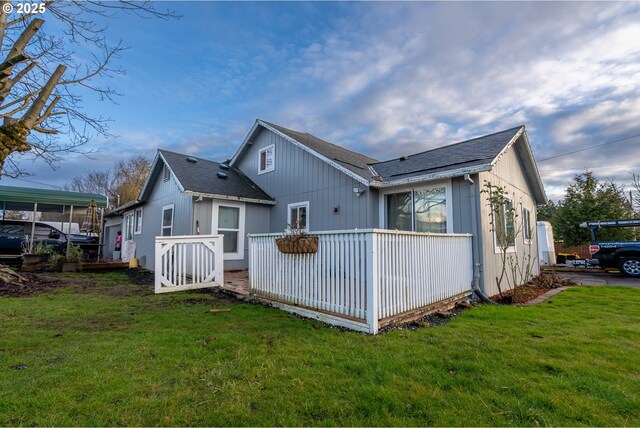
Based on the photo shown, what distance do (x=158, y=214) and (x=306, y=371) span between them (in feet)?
37.5

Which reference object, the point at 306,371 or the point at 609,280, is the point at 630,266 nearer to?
the point at 609,280

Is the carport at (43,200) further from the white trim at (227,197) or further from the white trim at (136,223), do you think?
the white trim at (227,197)

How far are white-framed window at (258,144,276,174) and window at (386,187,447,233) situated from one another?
5.10 meters

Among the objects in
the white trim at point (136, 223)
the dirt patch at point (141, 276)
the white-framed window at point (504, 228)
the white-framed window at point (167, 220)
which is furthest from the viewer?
the white trim at point (136, 223)

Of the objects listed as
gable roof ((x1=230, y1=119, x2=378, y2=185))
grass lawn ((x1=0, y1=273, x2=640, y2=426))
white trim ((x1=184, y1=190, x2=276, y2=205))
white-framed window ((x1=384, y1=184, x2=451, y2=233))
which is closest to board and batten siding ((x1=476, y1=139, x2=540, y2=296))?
white-framed window ((x1=384, y1=184, x2=451, y2=233))

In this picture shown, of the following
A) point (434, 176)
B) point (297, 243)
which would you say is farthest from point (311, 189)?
point (297, 243)

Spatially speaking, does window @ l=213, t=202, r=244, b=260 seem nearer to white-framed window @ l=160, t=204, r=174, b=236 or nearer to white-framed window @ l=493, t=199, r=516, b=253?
white-framed window @ l=160, t=204, r=174, b=236

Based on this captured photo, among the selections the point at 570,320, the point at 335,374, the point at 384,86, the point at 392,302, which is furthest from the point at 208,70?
the point at 570,320

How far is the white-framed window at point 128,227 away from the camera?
14.8m

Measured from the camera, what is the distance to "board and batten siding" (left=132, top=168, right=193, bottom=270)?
10023 millimetres

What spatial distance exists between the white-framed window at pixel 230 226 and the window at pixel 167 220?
7.75 feet

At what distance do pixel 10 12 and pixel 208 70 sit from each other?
4.61m

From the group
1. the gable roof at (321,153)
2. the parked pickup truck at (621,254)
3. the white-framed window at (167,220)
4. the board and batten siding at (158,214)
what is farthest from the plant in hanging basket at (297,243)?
the parked pickup truck at (621,254)

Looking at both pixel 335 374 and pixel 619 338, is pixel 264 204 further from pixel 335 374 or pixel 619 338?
pixel 619 338
